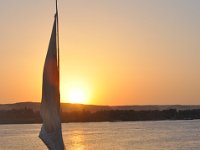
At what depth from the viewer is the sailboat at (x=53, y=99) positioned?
56.2ft

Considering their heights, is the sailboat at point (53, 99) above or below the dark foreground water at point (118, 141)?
above

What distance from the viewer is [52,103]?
1731 centimetres

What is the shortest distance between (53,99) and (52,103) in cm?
14

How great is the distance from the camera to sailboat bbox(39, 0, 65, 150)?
56.2ft

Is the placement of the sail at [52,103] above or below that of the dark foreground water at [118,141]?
above

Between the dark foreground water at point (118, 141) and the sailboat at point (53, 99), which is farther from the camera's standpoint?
the dark foreground water at point (118, 141)

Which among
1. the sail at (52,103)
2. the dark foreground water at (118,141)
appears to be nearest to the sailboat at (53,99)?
the sail at (52,103)

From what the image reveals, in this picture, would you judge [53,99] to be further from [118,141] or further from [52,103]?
[118,141]

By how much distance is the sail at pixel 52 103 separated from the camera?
1712cm

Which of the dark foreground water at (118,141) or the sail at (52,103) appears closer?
the sail at (52,103)

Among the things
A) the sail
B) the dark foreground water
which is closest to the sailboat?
the sail

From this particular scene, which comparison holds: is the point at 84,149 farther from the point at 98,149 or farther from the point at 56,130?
the point at 56,130

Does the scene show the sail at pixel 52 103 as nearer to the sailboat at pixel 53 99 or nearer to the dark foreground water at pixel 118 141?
the sailboat at pixel 53 99

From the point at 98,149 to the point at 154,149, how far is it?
7952mm
